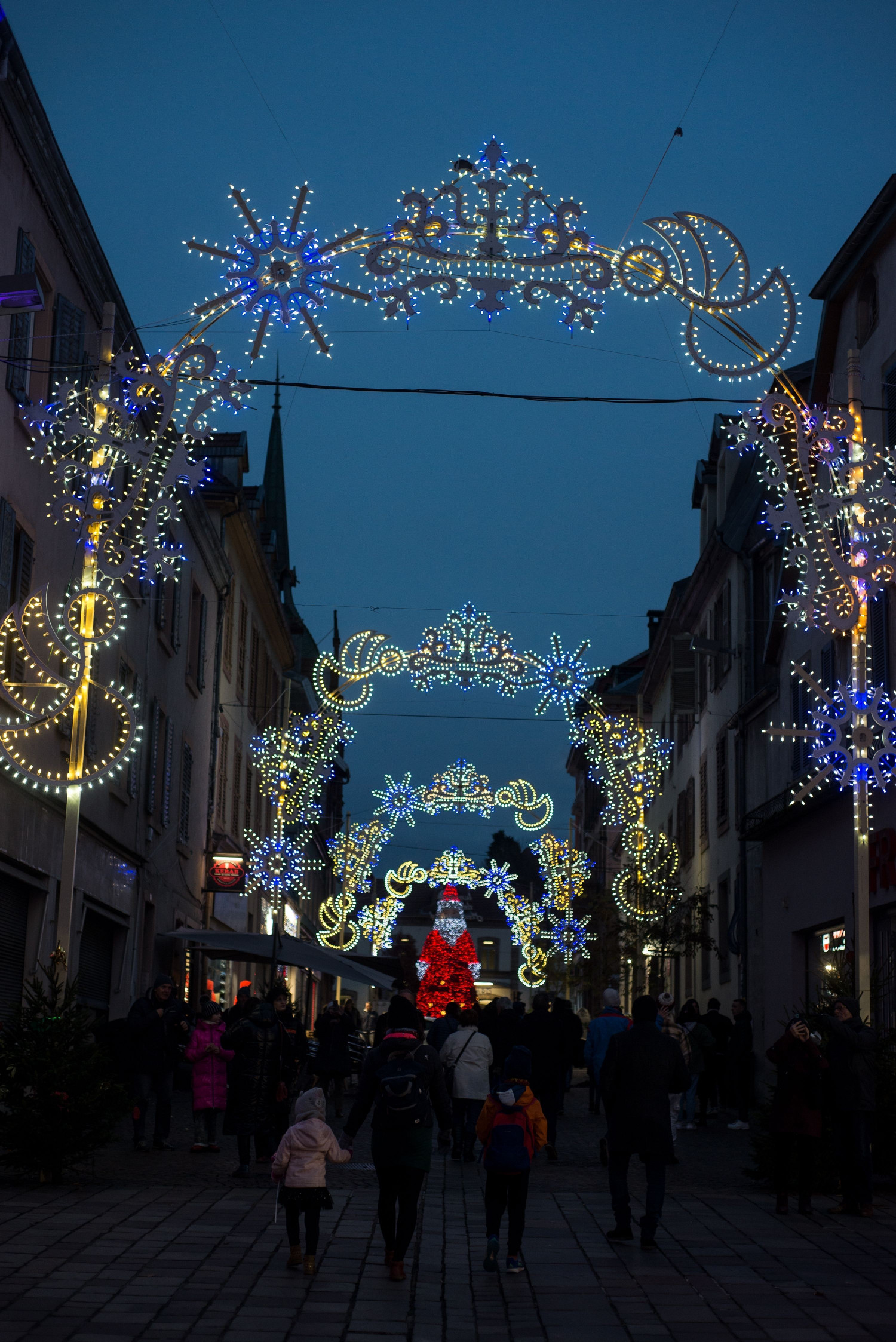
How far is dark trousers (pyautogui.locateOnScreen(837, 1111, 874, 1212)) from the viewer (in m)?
12.0

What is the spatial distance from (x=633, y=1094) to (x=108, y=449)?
6.92 m

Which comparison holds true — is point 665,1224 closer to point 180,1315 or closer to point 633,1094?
point 633,1094

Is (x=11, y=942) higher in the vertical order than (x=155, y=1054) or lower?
higher

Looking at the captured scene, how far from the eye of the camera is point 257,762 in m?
28.2

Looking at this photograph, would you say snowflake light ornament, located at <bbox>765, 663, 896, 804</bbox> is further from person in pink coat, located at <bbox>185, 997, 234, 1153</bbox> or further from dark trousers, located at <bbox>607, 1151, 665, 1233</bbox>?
person in pink coat, located at <bbox>185, 997, 234, 1153</bbox>

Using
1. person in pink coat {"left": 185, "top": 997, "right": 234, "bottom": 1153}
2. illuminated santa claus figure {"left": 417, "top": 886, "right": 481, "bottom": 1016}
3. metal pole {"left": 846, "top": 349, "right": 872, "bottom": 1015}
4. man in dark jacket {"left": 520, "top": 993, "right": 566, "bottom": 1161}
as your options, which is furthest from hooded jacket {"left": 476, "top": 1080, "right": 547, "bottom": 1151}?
illuminated santa claus figure {"left": 417, "top": 886, "right": 481, "bottom": 1016}

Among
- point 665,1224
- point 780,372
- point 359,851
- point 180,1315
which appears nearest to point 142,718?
point 359,851

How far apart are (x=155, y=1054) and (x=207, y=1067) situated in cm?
56

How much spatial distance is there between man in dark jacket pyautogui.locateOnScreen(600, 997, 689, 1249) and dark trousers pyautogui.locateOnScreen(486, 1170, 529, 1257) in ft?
3.92

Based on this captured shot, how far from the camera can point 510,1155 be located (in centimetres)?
948

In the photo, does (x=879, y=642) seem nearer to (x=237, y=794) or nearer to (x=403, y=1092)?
(x=403, y=1092)

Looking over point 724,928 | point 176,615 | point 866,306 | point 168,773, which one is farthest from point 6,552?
point 724,928

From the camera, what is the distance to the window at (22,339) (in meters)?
16.7

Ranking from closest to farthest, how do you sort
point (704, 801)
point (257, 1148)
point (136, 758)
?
point (257, 1148) < point (136, 758) < point (704, 801)
